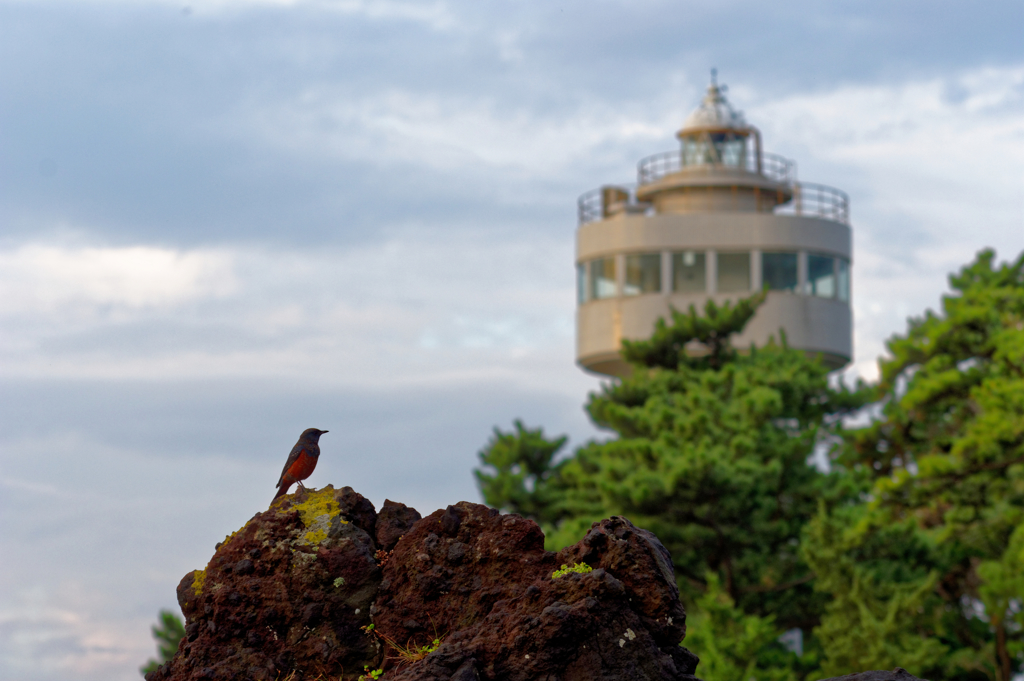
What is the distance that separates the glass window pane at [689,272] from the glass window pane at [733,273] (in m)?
0.49

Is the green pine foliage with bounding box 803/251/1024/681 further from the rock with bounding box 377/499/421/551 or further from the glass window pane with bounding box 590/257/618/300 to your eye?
the rock with bounding box 377/499/421/551

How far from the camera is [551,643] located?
15.4 feet

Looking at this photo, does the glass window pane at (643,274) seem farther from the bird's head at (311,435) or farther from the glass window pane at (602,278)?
the bird's head at (311,435)

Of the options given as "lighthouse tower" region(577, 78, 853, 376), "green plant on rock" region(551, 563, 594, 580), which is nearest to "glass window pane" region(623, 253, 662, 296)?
"lighthouse tower" region(577, 78, 853, 376)

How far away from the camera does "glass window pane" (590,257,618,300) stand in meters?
34.3

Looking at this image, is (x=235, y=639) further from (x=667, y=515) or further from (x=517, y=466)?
(x=517, y=466)

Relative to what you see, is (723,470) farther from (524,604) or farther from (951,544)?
(524,604)

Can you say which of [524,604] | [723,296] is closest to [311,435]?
[524,604]

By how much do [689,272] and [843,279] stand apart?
5028 mm

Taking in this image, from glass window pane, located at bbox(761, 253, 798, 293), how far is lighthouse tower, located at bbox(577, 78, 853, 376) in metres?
0.03

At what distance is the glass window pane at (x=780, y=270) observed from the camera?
110ft

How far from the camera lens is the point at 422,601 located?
5.21 metres

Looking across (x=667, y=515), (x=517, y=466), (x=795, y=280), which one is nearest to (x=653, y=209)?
(x=795, y=280)

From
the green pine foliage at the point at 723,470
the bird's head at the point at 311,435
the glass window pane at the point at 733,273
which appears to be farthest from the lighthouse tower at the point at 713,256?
the bird's head at the point at 311,435
